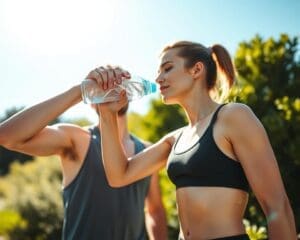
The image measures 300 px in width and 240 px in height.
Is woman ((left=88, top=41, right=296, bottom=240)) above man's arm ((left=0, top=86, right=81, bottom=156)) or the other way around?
the other way around

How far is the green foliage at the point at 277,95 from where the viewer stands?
5.30 m

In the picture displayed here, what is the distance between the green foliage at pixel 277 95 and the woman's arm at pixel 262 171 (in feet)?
10.0

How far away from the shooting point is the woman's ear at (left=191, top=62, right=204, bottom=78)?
2736mm

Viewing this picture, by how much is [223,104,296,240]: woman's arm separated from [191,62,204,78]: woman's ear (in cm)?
56

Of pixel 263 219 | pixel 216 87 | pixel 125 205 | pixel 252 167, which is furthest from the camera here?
pixel 263 219

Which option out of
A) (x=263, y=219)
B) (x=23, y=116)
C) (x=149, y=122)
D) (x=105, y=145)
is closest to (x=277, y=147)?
(x=263, y=219)

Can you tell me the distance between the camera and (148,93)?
120 inches

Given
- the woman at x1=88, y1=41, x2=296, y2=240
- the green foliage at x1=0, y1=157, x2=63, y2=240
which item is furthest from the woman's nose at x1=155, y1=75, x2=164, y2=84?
the green foliage at x1=0, y1=157, x2=63, y2=240

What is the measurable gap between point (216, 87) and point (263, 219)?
267cm

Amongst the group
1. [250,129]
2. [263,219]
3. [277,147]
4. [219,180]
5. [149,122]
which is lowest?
[149,122]

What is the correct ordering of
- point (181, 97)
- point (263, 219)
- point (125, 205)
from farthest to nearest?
point (263, 219) → point (125, 205) → point (181, 97)

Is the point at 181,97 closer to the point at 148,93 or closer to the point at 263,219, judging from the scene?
the point at 148,93

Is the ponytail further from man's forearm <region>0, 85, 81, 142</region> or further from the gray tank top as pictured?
the gray tank top

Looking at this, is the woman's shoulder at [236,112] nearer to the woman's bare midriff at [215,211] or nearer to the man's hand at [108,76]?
the woman's bare midriff at [215,211]
